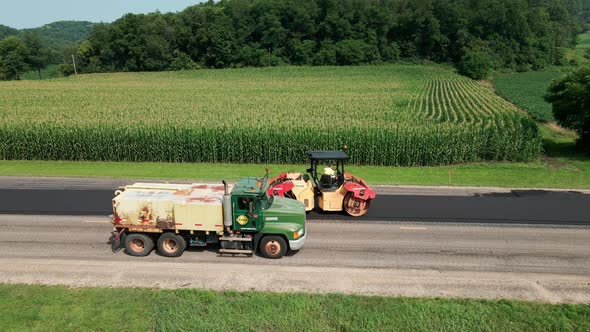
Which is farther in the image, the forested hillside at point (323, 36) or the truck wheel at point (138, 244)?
the forested hillside at point (323, 36)

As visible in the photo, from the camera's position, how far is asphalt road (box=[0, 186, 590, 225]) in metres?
20.0

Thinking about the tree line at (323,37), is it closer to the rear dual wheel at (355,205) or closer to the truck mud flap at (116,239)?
the rear dual wheel at (355,205)

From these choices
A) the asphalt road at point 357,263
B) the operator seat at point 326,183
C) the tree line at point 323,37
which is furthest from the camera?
the tree line at point 323,37

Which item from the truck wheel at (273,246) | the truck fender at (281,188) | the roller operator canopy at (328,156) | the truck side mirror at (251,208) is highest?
the roller operator canopy at (328,156)

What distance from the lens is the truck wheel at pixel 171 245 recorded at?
15445mm

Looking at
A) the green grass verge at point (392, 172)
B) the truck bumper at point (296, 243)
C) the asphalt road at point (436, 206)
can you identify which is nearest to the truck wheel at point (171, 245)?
the truck bumper at point (296, 243)

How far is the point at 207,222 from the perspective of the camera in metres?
15.1

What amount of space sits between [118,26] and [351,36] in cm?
5697

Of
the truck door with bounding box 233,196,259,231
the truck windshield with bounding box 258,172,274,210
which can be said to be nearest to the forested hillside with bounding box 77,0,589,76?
the truck windshield with bounding box 258,172,274,210

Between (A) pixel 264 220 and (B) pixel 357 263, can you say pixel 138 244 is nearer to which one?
(A) pixel 264 220

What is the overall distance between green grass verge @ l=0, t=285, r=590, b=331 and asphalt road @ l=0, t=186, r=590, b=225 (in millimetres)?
7376

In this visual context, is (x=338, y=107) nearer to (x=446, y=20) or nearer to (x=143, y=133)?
(x=143, y=133)

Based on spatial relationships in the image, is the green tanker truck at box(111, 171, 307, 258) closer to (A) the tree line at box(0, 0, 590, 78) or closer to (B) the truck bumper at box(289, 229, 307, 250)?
(B) the truck bumper at box(289, 229, 307, 250)

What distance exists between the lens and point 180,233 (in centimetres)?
1559
